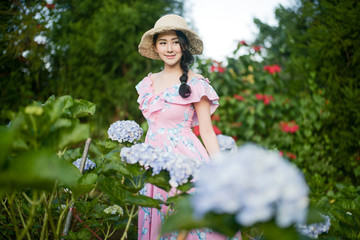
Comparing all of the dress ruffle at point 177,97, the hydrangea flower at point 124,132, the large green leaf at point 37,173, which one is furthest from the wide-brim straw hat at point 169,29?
the large green leaf at point 37,173

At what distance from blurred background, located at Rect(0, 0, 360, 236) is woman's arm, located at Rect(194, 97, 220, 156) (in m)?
0.71

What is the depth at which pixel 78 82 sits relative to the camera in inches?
181

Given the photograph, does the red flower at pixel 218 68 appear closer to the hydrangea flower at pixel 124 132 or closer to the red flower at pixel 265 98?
the red flower at pixel 265 98

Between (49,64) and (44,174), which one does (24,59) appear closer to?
(49,64)

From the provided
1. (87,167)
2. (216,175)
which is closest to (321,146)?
(87,167)

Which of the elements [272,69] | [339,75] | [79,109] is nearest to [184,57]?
[79,109]

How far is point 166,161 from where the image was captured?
983 millimetres

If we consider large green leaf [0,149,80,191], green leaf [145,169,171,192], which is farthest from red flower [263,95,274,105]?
large green leaf [0,149,80,191]

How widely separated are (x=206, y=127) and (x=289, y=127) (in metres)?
2.25

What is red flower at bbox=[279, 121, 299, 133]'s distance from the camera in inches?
149

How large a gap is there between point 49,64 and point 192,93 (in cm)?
295

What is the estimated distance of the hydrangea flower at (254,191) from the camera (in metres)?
0.63

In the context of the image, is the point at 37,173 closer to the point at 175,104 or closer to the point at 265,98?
the point at 175,104

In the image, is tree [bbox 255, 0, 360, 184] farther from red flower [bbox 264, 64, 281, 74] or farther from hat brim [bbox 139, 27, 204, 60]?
hat brim [bbox 139, 27, 204, 60]
